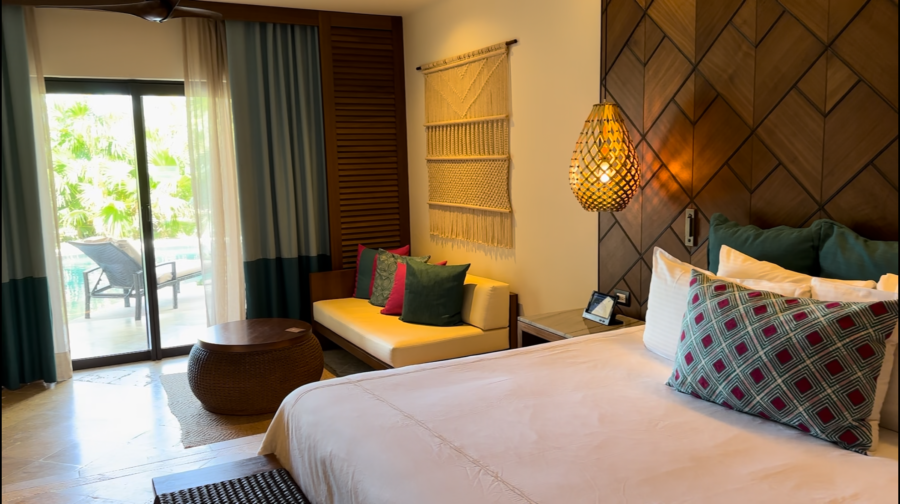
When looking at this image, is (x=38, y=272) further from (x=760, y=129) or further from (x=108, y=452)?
(x=760, y=129)

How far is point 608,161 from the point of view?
3.01 m

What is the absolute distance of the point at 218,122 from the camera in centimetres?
491

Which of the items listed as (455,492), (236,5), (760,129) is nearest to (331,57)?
(236,5)

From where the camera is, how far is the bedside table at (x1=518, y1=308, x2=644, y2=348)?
3.12m

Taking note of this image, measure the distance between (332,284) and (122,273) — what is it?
1.47 m

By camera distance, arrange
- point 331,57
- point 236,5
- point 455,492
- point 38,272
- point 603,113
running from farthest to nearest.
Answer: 1. point 331,57
2. point 236,5
3. point 38,272
4. point 603,113
5. point 455,492

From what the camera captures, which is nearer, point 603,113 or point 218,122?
point 603,113

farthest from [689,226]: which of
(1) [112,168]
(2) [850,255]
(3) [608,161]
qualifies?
(1) [112,168]

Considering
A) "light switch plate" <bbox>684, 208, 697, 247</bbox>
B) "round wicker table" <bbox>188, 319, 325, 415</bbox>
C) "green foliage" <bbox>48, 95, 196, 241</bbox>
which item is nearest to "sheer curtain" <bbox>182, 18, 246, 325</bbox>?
"green foliage" <bbox>48, 95, 196, 241</bbox>

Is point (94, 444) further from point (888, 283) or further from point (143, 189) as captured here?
point (888, 283)

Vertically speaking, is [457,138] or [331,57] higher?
[331,57]

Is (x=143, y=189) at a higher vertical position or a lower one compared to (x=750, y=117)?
lower

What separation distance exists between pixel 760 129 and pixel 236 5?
11.7 feet

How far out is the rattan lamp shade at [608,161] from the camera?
301 centimetres
